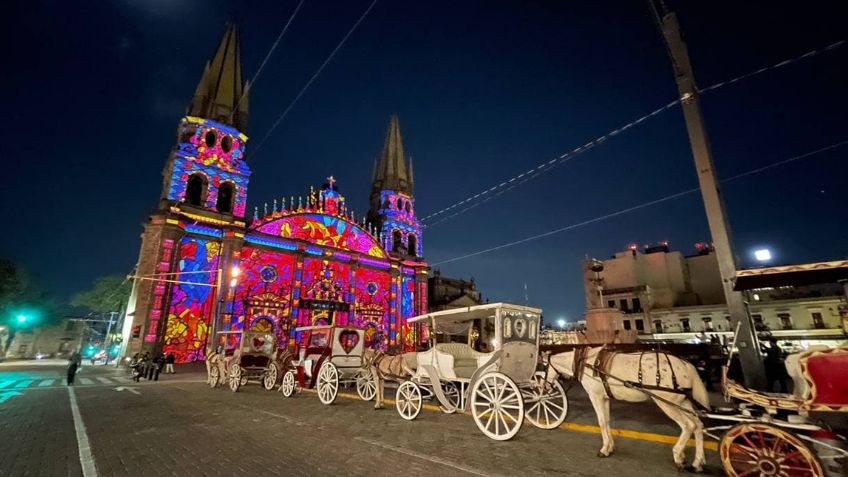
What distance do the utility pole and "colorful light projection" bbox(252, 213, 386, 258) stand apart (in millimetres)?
25407

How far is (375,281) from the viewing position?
3195 cm

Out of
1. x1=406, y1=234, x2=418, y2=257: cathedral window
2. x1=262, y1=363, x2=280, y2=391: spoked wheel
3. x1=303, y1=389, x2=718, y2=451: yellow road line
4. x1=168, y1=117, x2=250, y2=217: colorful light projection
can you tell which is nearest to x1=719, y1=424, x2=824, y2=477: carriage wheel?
x1=303, y1=389, x2=718, y2=451: yellow road line

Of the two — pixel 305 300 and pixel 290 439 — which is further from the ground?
pixel 305 300

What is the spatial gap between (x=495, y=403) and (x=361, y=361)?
19.8 feet

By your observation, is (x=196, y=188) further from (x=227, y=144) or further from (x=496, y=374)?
(x=496, y=374)

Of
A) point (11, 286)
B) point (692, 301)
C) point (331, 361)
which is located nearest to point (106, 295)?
point (11, 286)

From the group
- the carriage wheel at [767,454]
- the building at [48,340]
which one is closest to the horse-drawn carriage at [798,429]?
the carriage wheel at [767,454]

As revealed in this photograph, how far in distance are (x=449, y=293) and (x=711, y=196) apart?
35823mm

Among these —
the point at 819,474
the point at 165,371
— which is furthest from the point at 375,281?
the point at 819,474

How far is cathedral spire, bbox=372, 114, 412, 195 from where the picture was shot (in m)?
38.2

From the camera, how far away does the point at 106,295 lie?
40.7m

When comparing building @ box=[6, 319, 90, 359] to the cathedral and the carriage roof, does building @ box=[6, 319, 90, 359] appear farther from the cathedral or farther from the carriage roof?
the carriage roof

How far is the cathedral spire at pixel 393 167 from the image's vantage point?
38156 millimetres

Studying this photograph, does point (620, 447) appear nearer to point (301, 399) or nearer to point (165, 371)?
point (301, 399)
